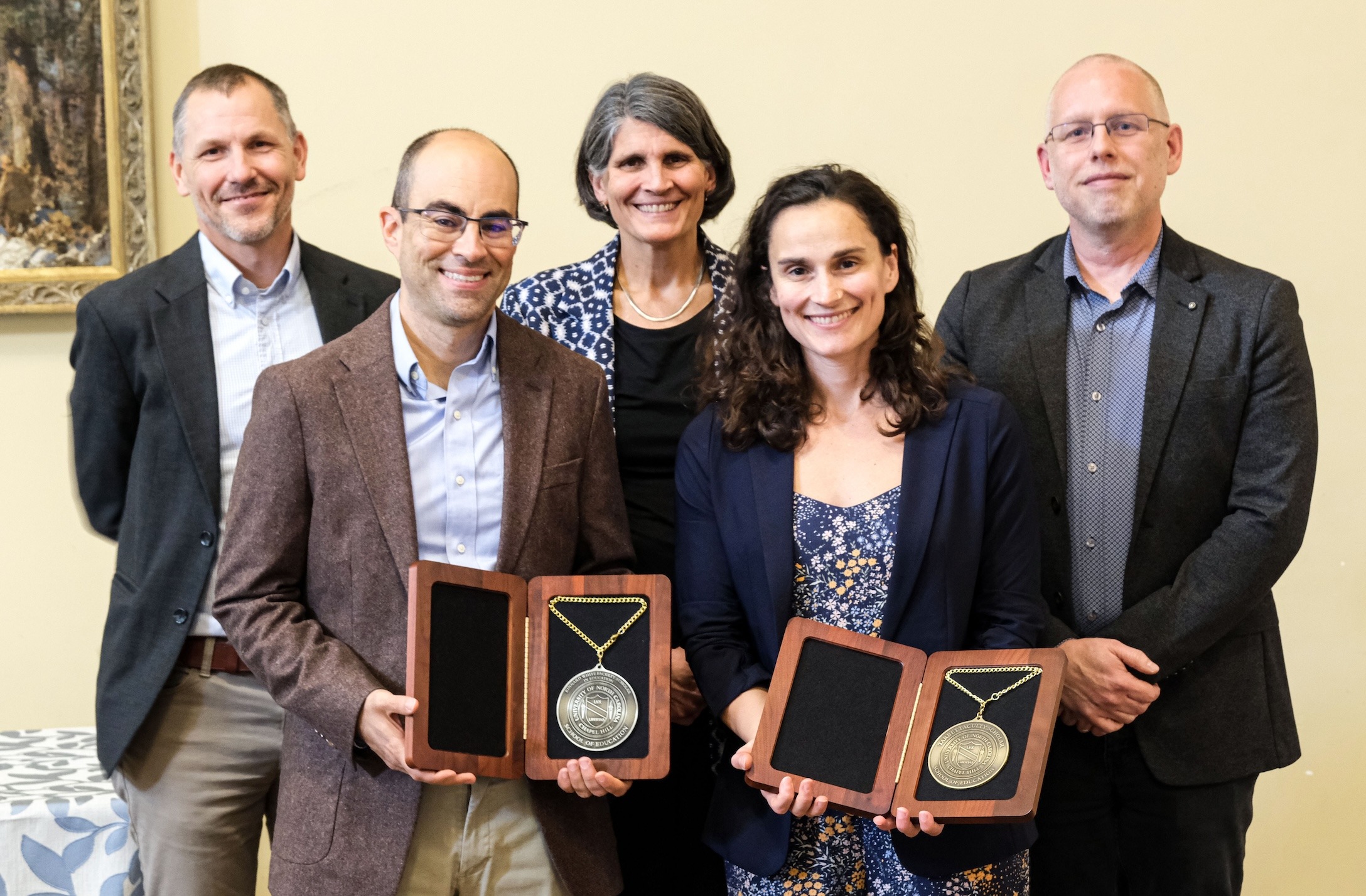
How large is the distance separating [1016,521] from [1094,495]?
16.4 inches

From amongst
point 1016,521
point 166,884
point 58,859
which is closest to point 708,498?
point 1016,521

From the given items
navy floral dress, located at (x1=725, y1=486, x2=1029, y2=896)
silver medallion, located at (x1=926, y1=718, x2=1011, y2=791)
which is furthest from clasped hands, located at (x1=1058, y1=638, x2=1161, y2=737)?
silver medallion, located at (x1=926, y1=718, x2=1011, y2=791)

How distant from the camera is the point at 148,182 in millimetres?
3373

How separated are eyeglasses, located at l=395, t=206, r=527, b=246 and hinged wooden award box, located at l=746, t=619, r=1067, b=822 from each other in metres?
0.75

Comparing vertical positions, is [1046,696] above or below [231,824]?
above

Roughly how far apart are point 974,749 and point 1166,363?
3.01 ft

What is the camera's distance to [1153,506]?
2254 millimetres

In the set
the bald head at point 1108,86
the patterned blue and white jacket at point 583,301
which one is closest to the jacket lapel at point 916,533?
the patterned blue and white jacket at point 583,301

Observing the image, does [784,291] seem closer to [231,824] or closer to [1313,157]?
[231,824]

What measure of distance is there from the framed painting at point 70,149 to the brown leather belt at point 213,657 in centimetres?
149

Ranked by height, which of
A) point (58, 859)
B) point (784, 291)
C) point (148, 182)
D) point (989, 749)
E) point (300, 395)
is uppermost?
point (148, 182)

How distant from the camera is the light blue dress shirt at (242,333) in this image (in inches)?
91.4

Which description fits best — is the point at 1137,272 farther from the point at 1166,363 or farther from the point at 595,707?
the point at 595,707

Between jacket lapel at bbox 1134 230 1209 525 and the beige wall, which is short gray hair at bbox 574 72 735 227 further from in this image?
the beige wall
